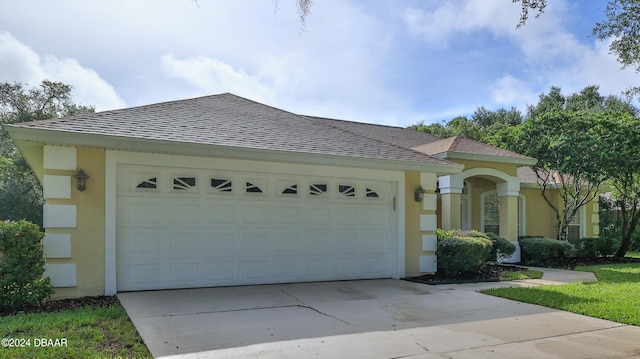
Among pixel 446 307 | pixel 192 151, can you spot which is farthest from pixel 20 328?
pixel 446 307

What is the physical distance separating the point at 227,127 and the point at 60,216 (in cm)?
331

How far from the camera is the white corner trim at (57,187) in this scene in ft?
22.5

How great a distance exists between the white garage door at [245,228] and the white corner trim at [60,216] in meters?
0.68

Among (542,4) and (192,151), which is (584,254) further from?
(192,151)

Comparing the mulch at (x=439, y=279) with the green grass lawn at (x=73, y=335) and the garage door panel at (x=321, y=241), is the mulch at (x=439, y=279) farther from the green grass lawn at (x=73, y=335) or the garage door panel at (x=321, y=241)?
the garage door panel at (x=321, y=241)

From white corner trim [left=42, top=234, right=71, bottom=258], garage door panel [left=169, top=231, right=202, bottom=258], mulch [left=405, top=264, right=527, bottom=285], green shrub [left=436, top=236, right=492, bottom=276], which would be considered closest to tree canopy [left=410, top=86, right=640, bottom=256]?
mulch [left=405, top=264, right=527, bottom=285]

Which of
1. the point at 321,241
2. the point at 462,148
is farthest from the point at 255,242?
the point at 462,148

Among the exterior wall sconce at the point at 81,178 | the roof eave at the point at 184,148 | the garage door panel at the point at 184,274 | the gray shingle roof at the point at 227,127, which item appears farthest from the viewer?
the garage door panel at the point at 184,274

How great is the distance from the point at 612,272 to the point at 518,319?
7.39 metres

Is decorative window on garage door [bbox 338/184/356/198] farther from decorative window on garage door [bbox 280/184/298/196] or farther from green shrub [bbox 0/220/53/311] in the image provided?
green shrub [bbox 0/220/53/311]

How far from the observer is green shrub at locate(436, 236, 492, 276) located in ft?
32.3

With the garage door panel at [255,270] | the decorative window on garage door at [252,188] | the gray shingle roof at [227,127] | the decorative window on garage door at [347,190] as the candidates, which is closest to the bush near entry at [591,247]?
the gray shingle roof at [227,127]

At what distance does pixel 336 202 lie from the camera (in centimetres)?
930

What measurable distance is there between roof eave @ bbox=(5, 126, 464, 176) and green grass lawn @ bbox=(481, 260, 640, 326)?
10.9 feet
